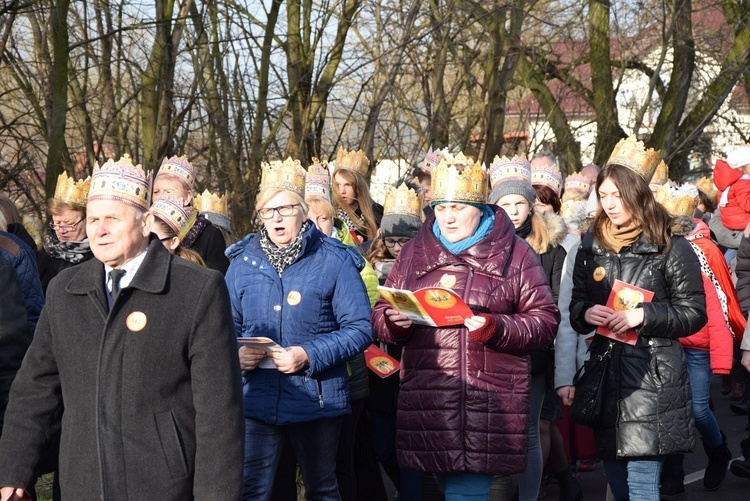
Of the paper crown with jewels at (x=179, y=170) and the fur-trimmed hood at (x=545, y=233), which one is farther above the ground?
the paper crown with jewels at (x=179, y=170)

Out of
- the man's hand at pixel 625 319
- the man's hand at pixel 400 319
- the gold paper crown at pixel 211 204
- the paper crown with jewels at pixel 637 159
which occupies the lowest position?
the man's hand at pixel 625 319

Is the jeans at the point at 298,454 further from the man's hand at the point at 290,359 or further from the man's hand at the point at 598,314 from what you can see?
the man's hand at the point at 598,314

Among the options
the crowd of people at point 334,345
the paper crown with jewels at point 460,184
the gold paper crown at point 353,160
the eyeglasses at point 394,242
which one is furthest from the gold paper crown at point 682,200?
the paper crown with jewels at point 460,184

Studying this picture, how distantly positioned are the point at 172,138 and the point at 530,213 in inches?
219

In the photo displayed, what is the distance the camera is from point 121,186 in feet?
12.4

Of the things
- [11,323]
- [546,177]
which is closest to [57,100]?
[546,177]

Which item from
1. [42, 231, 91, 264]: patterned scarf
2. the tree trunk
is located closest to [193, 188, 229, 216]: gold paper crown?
[42, 231, 91, 264]: patterned scarf

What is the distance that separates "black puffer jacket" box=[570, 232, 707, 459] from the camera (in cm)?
527

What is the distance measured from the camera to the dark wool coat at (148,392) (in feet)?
11.8

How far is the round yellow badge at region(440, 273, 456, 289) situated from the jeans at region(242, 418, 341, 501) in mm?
855

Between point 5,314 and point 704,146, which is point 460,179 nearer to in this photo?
point 5,314

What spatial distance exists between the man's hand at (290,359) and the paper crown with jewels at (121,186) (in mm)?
1299

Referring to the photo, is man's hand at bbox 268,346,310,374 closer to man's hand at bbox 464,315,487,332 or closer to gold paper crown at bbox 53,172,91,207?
man's hand at bbox 464,315,487,332

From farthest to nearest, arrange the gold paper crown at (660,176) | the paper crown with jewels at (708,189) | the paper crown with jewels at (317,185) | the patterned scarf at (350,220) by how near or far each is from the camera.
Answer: the paper crown with jewels at (708,189) < the gold paper crown at (660,176) < the patterned scarf at (350,220) < the paper crown with jewels at (317,185)
